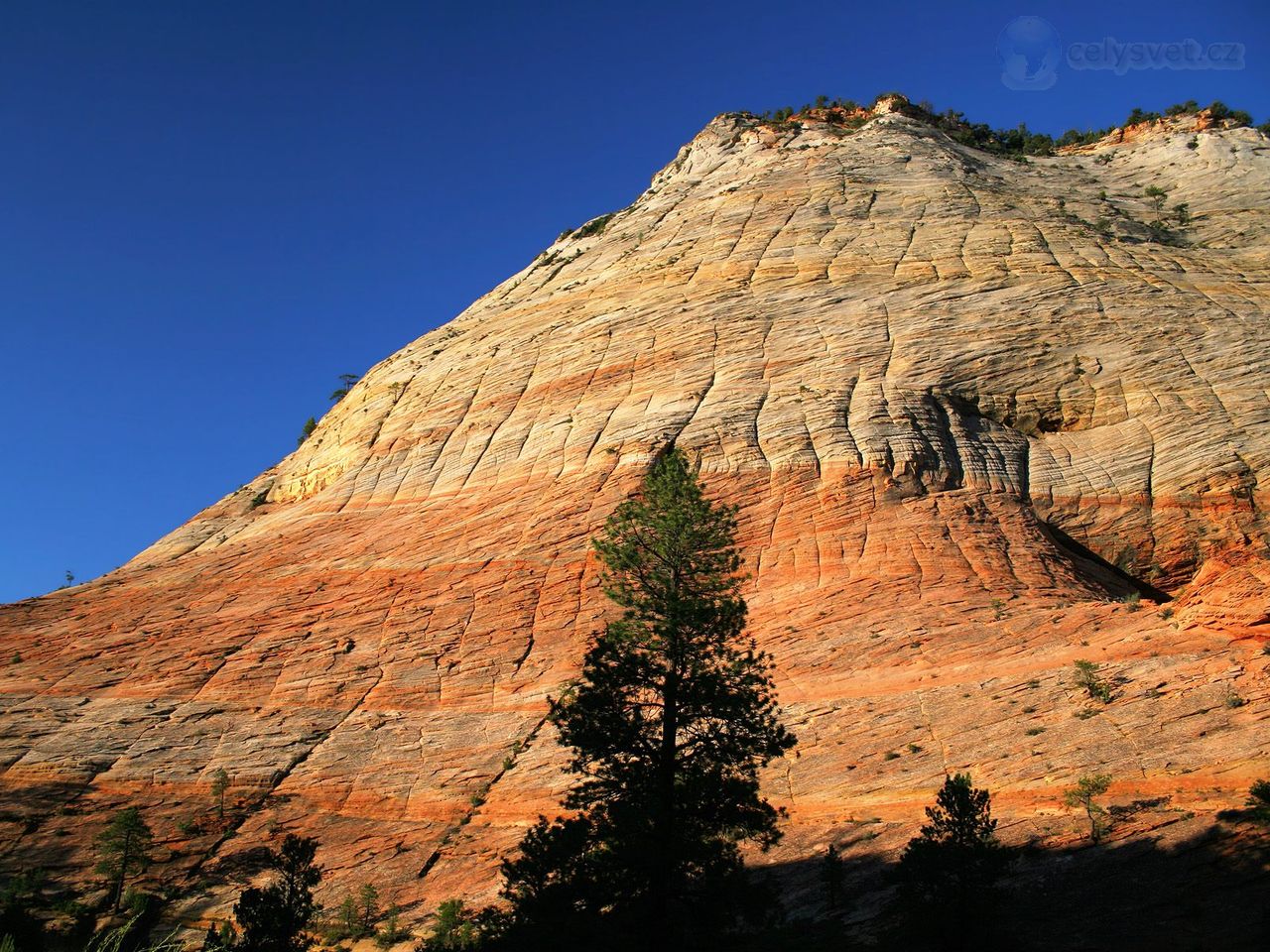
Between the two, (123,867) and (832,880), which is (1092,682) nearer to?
(832,880)

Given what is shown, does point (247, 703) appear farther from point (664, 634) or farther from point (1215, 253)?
point (1215, 253)

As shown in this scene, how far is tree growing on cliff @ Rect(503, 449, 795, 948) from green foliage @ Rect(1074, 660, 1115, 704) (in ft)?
25.7

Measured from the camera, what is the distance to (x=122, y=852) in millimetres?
22125

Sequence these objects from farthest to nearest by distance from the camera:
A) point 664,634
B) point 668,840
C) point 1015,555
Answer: point 1015,555 < point 664,634 < point 668,840

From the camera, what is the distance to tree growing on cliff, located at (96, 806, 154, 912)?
21.6 metres

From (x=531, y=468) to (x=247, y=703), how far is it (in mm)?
13880

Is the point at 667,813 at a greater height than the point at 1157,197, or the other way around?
the point at 1157,197

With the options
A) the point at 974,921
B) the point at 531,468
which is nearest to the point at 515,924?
the point at 974,921

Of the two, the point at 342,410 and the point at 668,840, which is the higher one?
the point at 342,410

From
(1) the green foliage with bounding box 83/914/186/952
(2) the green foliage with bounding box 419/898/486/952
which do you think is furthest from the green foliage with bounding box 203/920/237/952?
(2) the green foliage with bounding box 419/898/486/952

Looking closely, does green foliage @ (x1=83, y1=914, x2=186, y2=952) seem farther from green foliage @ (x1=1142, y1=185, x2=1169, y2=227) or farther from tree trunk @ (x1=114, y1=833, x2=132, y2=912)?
green foliage @ (x1=1142, y1=185, x2=1169, y2=227)

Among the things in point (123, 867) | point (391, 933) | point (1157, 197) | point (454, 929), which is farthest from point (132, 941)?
point (1157, 197)

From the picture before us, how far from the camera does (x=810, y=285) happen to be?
43500 millimetres

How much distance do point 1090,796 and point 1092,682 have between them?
4.10 metres
